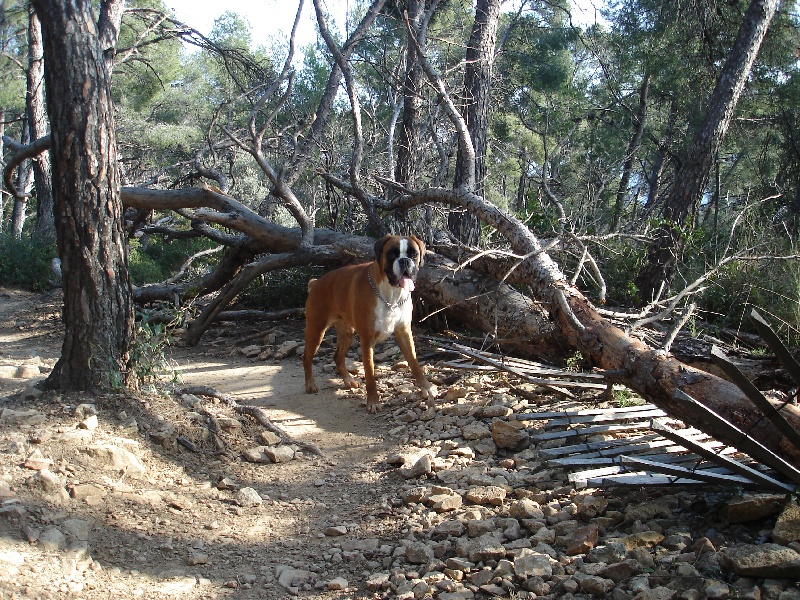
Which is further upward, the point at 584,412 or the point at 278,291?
the point at 278,291

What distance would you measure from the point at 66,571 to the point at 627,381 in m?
3.77

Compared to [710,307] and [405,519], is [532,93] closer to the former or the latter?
[710,307]

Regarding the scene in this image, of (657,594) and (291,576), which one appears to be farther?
(291,576)

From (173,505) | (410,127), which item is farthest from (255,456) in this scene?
(410,127)

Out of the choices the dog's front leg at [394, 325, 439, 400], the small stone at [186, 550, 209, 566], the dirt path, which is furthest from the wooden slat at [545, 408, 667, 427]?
the small stone at [186, 550, 209, 566]

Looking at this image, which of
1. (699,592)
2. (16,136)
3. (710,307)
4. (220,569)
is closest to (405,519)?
(220,569)

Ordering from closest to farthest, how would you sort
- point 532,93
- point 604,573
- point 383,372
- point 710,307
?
point 604,573 → point 383,372 → point 710,307 → point 532,93

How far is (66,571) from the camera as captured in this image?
123 inches

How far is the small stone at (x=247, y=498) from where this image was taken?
4.25m

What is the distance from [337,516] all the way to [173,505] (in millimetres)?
1003

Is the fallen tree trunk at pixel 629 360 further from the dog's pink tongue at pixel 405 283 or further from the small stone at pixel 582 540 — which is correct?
the dog's pink tongue at pixel 405 283

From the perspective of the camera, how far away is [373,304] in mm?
6418

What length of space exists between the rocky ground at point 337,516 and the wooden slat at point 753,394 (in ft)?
1.07

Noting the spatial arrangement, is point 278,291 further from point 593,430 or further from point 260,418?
point 593,430
